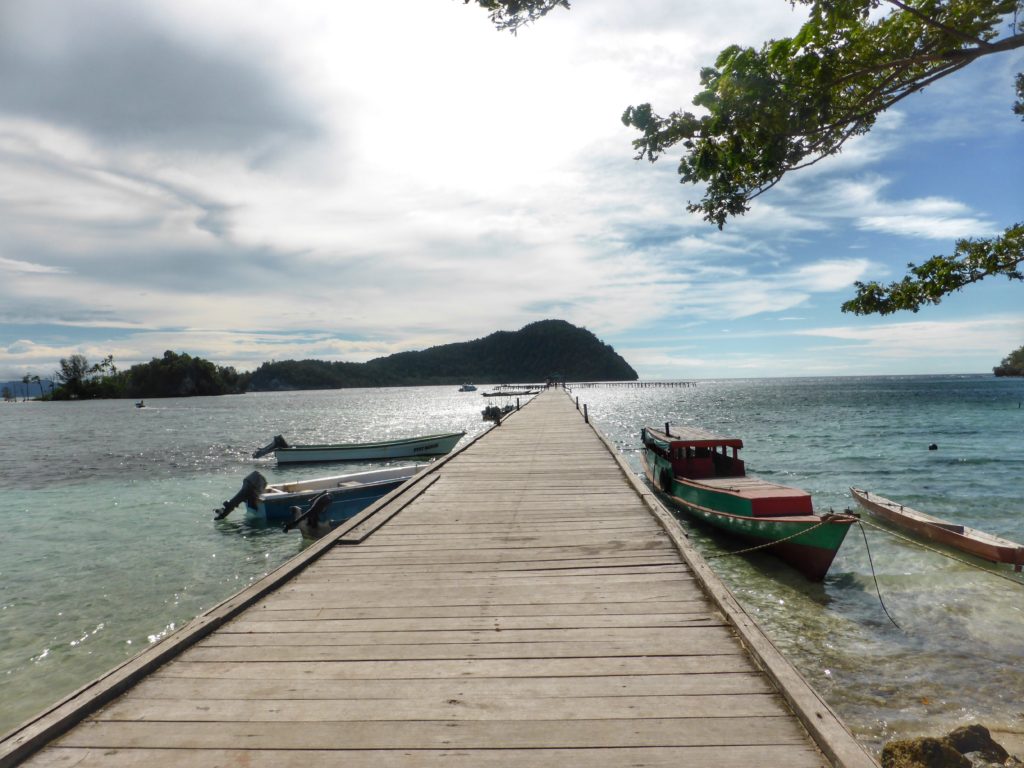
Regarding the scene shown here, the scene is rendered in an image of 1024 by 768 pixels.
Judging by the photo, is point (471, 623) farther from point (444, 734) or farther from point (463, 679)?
point (444, 734)

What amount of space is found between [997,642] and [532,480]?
867 centimetres

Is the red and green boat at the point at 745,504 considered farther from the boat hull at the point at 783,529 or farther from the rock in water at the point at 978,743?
the rock in water at the point at 978,743

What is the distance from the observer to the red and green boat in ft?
39.2

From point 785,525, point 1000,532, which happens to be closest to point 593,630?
point 785,525

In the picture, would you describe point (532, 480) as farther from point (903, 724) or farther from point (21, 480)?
point (21, 480)

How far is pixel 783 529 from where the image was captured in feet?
41.2

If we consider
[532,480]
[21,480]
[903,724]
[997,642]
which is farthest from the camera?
[21,480]

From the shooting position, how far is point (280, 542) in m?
16.8

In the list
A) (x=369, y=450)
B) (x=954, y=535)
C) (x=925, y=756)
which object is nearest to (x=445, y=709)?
(x=925, y=756)

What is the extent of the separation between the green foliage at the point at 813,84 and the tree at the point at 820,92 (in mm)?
12

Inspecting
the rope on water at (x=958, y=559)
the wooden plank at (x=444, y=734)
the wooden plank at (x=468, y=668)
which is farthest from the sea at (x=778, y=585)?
the wooden plank at (x=444, y=734)

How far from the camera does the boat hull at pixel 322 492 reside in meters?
17.4

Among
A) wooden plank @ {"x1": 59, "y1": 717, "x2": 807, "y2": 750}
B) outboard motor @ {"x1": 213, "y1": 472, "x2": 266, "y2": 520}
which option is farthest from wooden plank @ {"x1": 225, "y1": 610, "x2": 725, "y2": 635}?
outboard motor @ {"x1": 213, "y1": 472, "x2": 266, "y2": 520}

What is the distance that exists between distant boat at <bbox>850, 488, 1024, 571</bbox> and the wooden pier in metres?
11.5
